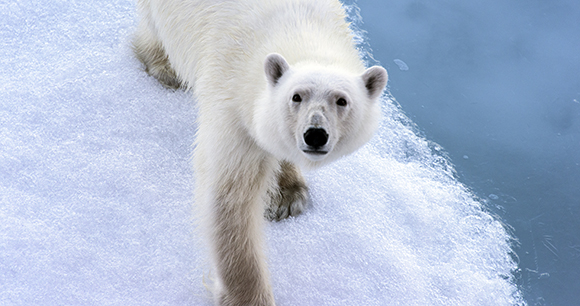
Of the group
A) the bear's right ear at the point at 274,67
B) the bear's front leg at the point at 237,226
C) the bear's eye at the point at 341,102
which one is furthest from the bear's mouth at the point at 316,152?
the bear's front leg at the point at 237,226

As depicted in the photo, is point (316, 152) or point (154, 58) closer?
point (316, 152)

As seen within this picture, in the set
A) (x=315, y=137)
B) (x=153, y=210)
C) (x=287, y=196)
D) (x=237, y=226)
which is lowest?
(x=153, y=210)

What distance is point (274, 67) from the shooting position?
6.26 ft

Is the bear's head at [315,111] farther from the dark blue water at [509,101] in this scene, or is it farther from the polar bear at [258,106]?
the dark blue water at [509,101]

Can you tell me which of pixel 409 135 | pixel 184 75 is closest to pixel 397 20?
pixel 409 135

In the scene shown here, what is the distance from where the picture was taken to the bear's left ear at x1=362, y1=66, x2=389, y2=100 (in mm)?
1918

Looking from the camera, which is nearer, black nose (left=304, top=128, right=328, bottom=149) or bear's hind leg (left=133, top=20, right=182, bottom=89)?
black nose (left=304, top=128, right=328, bottom=149)

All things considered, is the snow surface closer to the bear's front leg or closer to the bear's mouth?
the bear's front leg

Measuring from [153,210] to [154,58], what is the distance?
1.22 m

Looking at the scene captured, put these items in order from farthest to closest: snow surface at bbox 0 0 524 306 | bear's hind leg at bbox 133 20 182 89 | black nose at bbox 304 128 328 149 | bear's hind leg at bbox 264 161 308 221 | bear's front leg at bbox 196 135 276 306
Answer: bear's hind leg at bbox 133 20 182 89
bear's hind leg at bbox 264 161 308 221
snow surface at bbox 0 0 524 306
bear's front leg at bbox 196 135 276 306
black nose at bbox 304 128 328 149

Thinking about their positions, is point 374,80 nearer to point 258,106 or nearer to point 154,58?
point 258,106

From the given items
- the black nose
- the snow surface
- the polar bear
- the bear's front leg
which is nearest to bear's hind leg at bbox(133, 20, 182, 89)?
the snow surface

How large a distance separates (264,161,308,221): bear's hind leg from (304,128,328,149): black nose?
105cm

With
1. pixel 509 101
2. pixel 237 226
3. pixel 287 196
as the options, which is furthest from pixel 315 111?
pixel 509 101
